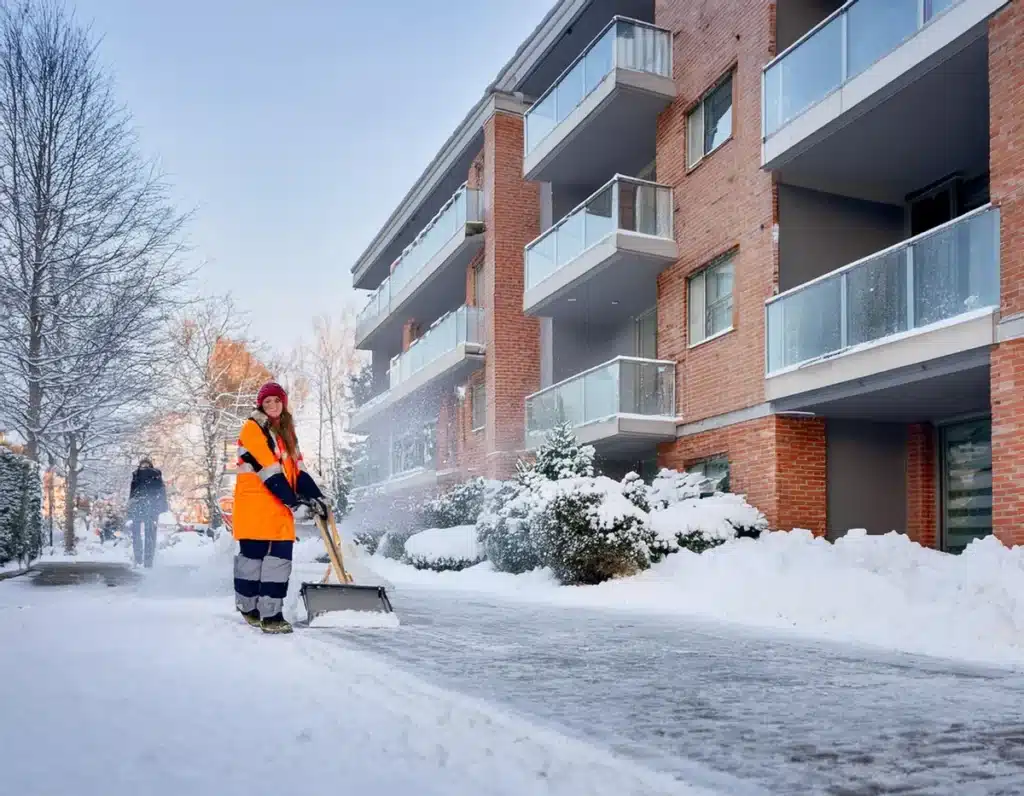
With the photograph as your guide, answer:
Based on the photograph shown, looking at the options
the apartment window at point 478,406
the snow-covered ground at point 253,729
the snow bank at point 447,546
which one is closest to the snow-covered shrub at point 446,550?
the snow bank at point 447,546

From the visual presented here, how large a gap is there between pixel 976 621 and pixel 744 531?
6.64m

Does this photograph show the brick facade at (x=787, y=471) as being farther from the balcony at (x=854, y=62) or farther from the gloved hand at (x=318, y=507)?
the gloved hand at (x=318, y=507)

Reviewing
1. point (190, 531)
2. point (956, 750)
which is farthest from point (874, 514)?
point (190, 531)

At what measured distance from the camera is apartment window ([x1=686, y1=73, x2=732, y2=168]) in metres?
17.4

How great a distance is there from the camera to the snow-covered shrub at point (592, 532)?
42.9ft

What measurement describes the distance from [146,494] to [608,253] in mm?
9109

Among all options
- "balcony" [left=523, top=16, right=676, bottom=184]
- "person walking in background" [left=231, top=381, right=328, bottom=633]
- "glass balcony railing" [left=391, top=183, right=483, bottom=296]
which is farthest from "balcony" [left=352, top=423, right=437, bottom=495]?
"person walking in background" [left=231, top=381, right=328, bottom=633]

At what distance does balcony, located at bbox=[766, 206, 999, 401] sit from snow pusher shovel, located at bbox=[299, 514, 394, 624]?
7.05m

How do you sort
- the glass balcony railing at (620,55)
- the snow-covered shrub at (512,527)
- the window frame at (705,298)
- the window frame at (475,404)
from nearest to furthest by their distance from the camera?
the snow-covered shrub at (512,527) < the window frame at (705,298) < the glass balcony railing at (620,55) < the window frame at (475,404)

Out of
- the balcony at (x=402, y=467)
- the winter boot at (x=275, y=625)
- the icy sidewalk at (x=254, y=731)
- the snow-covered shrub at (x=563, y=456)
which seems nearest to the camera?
the icy sidewalk at (x=254, y=731)

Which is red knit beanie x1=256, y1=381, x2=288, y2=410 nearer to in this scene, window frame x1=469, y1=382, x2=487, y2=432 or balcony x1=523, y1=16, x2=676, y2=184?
balcony x1=523, y1=16, x2=676, y2=184

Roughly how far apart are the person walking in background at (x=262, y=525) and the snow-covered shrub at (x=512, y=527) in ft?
22.4

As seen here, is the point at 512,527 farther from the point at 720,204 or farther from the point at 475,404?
the point at 475,404

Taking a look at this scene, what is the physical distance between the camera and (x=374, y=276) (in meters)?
42.4
